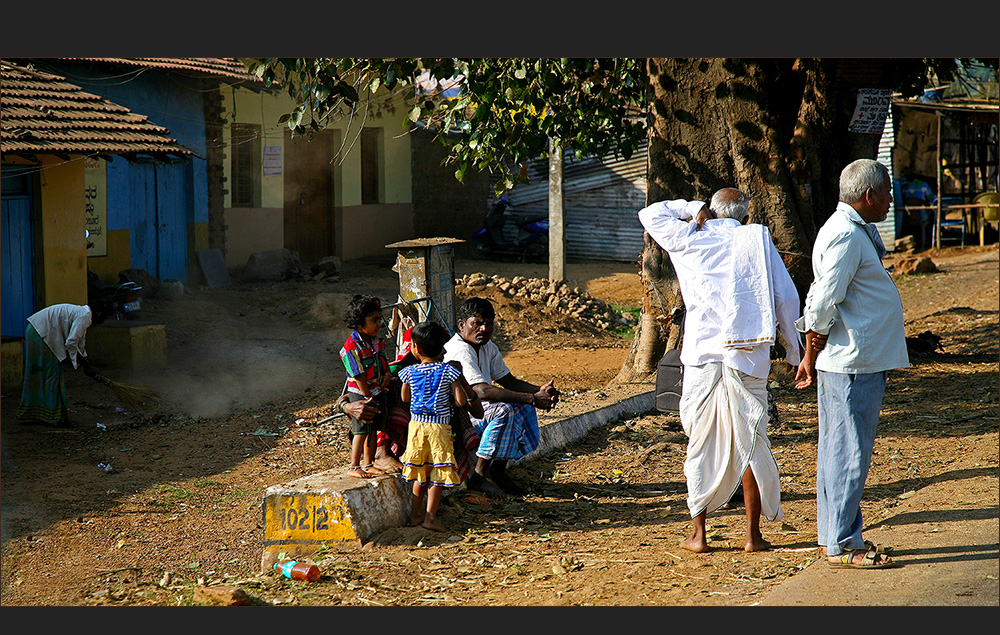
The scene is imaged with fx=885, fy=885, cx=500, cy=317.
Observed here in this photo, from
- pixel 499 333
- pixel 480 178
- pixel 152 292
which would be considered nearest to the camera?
pixel 499 333

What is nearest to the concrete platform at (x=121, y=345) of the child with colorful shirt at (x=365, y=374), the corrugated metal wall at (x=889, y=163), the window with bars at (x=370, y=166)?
the child with colorful shirt at (x=365, y=374)

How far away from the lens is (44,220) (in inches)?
388

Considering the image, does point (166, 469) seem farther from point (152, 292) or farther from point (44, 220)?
point (152, 292)

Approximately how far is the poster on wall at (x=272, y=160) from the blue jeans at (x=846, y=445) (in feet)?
49.5

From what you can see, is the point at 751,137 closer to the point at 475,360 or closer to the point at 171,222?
the point at 475,360

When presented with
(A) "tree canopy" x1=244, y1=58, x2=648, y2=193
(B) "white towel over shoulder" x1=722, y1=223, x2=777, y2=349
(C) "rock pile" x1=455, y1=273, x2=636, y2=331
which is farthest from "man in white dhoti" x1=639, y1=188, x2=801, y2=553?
(C) "rock pile" x1=455, y1=273, x2=636, y2=331

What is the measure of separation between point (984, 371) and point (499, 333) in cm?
622

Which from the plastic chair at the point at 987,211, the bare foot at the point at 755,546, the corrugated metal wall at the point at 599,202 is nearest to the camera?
the bare foot at the point at 755,546

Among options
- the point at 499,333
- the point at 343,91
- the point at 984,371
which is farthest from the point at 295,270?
the point at 984,371

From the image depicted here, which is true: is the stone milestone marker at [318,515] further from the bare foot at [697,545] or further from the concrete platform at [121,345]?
the concrete platform at [121,345]

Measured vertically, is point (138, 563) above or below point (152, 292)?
below

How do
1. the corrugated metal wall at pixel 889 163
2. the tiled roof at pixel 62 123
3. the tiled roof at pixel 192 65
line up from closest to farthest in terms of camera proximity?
the tiled roof at pixel 62 123 < the tiled roof at pixel 192 65 < the corrugated metal wall at pixel 889 163

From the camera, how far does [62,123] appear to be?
32.0 feet

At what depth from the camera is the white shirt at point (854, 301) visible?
3.65 m
